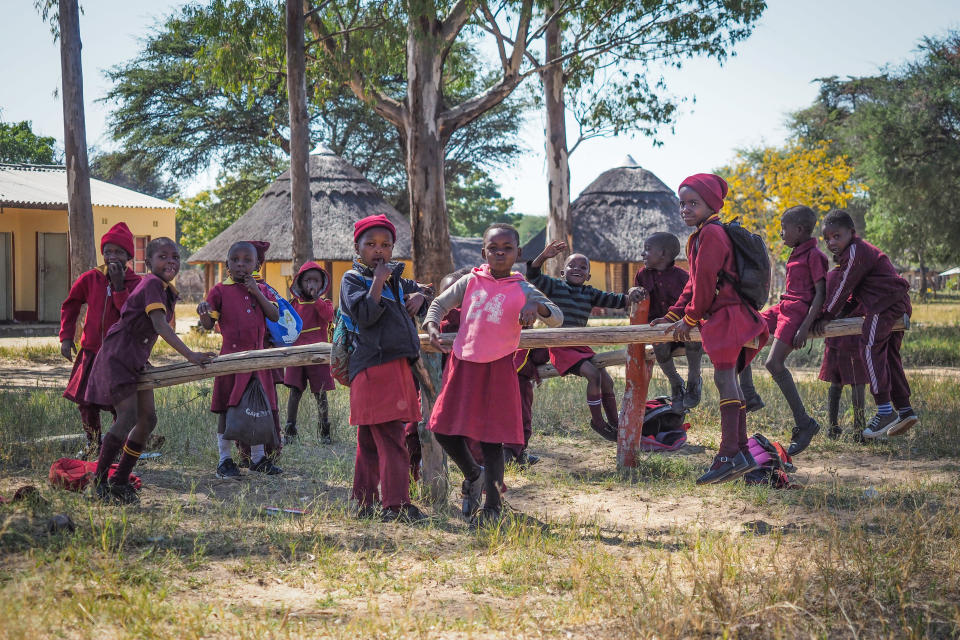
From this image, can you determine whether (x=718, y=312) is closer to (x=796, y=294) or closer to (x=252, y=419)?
(x=796, y=294)

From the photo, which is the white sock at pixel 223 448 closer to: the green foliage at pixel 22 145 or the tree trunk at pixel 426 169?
the tree trunk at pixel 426 169

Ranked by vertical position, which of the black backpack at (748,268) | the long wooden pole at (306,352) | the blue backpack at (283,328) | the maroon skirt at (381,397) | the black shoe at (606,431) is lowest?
the black shoe at (606,431)

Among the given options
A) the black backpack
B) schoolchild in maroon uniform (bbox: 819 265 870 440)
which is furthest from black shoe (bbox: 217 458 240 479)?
schoolchild in maroon uniform (bbox: 819 265 870 440)

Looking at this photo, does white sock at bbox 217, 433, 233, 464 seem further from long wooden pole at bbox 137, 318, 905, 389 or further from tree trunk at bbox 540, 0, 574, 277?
tree trunk at bbox 540, 0, 574, 277

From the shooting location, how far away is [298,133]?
12.0 meters

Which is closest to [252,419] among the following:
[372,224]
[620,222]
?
[372,224]

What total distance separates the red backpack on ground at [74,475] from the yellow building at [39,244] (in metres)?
16.5

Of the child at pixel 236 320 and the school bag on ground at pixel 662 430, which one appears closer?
the child at pixel 236 320

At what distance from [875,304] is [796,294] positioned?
1.84 ft

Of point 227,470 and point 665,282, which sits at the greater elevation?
point 665,282

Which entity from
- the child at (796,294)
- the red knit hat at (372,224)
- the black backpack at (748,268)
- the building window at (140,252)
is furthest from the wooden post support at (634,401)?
the building window at (140,252)

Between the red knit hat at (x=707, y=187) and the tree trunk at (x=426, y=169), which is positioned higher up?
the tree trunk at (x=426, y=169)

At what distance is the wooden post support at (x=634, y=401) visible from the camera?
21.0 ft

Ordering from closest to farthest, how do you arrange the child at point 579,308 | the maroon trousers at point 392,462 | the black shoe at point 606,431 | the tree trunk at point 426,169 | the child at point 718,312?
the maroon trousers at point 392,462 → the child at point 718,312 → the child at point 579,308 → the black shoe at point 606,431 → the tree trunk at point 426,169
